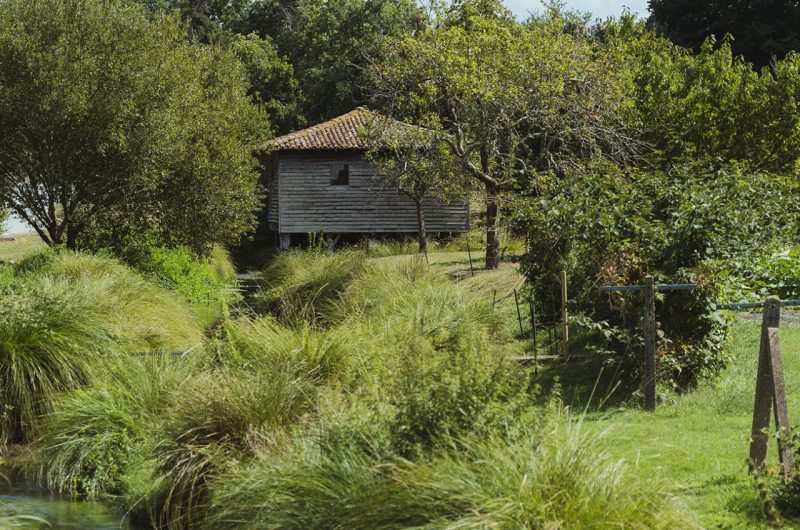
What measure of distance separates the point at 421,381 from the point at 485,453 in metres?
1.11

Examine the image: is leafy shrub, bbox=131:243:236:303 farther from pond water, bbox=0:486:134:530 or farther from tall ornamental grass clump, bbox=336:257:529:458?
tall ornamental grass clump, bbox=336:257:529:458

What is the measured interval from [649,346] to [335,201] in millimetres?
30479

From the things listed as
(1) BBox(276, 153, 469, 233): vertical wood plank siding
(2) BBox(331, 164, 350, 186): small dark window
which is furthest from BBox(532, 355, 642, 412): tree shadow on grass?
(2) BBox(331, 164, 350, 186): small dark window

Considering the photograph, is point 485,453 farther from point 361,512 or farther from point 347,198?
point 347,198

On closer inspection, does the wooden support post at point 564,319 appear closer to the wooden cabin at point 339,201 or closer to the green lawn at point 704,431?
the green lawn at point 704,431

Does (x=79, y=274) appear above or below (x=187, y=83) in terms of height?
below

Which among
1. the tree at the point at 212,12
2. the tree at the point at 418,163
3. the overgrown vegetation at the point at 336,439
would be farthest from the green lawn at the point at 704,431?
the tree at the point at 212,12

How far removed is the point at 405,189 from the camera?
123 feet

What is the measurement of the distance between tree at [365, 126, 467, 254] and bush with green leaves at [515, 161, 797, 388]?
1156 centimetres

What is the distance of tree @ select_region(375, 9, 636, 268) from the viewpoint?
24391mm

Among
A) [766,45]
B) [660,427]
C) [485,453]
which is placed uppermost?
[766,45]

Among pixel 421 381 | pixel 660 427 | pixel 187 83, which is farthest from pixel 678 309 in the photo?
pixel 187 83

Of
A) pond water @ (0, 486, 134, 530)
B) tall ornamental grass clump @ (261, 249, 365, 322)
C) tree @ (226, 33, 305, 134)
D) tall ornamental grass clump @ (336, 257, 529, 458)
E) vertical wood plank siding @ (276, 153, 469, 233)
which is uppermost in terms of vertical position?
tree @ (226, 33, 305, 134)

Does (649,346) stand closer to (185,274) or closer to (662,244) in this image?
(662,244)
